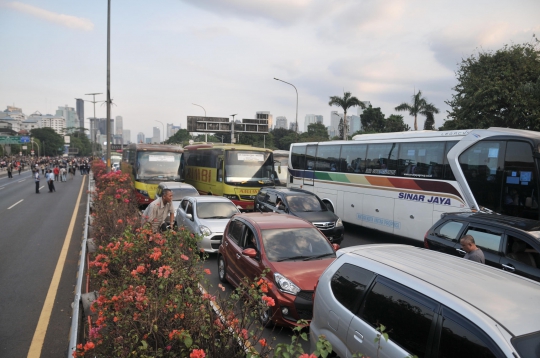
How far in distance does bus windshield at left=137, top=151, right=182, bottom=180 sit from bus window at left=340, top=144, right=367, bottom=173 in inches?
356

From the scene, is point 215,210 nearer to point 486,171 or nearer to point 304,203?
point 304,203

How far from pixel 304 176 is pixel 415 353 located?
607 inches

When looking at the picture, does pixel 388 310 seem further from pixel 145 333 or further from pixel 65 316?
pixel 65 316

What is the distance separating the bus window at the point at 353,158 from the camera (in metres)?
14.4

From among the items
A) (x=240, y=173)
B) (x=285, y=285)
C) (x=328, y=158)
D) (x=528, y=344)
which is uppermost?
(x=328, y=158)

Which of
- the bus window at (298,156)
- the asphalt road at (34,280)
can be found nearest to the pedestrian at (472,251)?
the asphalt road at (34,280)

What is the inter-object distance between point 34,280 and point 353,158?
10.8 m

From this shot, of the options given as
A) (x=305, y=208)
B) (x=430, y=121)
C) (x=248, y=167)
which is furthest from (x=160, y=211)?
(x=430, y=121)

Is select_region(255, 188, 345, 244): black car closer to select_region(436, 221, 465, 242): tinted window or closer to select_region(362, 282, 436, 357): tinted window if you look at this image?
select_region(436, 221, 465, 242): tinted window

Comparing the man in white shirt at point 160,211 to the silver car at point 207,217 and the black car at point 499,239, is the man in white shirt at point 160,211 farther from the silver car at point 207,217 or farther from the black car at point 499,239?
the black car at point 499,239

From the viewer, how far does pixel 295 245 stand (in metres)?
6.81

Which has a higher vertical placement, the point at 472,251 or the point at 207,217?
the point at 472,251

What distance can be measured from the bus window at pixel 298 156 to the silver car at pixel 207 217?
Answer: 7780mm

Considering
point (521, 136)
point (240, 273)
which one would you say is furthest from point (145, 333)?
point (521, 136)
